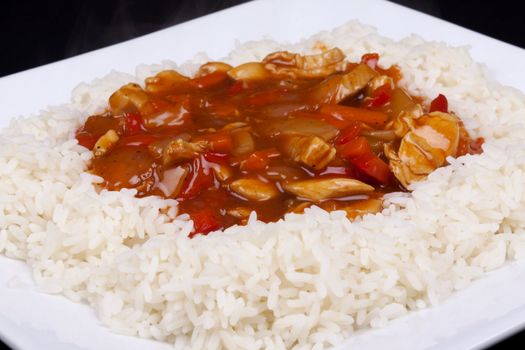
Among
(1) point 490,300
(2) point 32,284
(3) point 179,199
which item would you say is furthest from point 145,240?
(1) point 490,300

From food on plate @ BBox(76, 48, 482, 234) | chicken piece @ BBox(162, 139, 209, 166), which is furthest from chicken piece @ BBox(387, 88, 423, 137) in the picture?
chicken piece @ BBox(162, 139, 209, 166)

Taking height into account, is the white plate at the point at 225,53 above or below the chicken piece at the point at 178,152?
below

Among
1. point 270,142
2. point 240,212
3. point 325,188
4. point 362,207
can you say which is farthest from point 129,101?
point 362,207

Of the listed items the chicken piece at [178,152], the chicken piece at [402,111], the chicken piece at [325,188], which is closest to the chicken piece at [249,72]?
the chicken piece at [402,111]

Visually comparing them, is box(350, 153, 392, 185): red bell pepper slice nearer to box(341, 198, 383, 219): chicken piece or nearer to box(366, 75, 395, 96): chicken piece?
box(341, 198, 383, 219): chicken piece

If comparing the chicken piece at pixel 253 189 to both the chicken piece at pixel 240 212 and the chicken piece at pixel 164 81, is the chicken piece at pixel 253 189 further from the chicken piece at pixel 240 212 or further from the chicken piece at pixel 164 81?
the chicken piece at pixel 164 81

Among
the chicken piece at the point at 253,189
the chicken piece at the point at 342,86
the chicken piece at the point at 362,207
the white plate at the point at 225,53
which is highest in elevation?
the chicken piece at the point at 342,86
